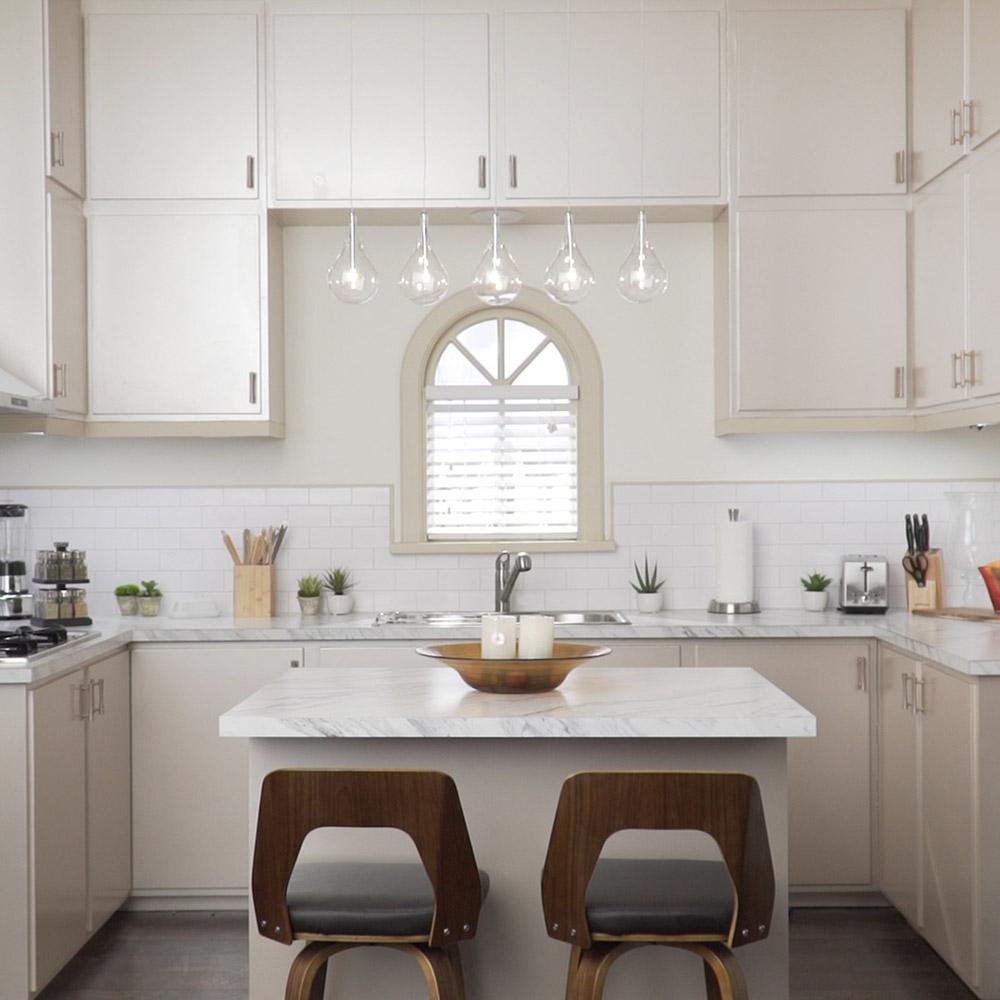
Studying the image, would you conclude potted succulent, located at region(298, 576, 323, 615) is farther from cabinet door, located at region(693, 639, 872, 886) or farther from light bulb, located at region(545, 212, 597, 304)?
light bulb, located at region(545, 212, 597, 304)

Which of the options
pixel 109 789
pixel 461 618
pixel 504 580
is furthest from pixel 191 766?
pixel 504 580

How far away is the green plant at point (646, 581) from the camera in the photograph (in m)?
4.73

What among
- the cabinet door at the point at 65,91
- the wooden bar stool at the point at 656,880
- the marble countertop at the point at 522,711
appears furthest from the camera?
the cabinet door at the point at 65,91

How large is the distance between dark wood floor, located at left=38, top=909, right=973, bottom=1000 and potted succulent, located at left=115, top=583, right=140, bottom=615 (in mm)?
1142

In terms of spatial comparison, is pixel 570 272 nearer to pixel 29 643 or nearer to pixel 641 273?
pixel 641 273

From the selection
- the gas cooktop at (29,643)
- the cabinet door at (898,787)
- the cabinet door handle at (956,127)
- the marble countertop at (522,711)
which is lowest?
the cabinet door at (898,787)

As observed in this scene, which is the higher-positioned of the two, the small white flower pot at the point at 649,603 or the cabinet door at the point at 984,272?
the cabinet door at the point at 984,272

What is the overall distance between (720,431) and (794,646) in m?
0.96

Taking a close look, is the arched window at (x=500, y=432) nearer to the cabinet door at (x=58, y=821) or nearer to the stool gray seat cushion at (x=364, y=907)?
the cabinet door at (x=58, y=821)

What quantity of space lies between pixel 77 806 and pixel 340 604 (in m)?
1.35

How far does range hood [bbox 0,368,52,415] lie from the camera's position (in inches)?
147

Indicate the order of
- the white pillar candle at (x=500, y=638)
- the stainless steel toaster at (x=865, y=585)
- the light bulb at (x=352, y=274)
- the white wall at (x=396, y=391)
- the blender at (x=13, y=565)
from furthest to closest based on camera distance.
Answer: the white wall at (x=396, y=391) → the stainless steel toaster at (x=865, y=585) → the blender at (x=13, y=565) → the light bulb at (x=352, y=274) → the white pillar candle at (x=500, y=638)

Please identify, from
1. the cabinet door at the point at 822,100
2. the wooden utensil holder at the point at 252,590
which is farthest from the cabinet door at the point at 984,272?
the wooden utensil holder at the point at 252,590

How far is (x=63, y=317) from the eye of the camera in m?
4.23
